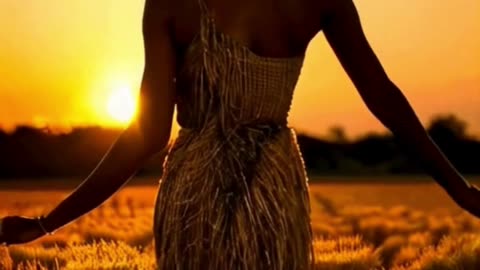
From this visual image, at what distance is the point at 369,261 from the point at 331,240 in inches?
13.1

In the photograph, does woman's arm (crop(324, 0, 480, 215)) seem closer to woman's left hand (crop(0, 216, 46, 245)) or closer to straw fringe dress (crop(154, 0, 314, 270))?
straw fringe dress (crop(154, 0, 314, 270))

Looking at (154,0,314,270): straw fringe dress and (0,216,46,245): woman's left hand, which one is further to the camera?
(0,216,46,245): woman's left hand

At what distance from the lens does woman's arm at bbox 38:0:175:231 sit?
2701 mm

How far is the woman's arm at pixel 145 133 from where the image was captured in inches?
106

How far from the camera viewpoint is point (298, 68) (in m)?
2.80

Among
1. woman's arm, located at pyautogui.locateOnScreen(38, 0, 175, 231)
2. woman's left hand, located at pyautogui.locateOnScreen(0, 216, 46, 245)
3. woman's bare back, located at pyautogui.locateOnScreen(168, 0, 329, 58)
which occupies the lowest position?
woman's left hand, located at pyautogui.locateOnScreen(0, 216, 46, 245)

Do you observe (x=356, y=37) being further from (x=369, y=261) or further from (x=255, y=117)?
Result: (x=369, y=261)

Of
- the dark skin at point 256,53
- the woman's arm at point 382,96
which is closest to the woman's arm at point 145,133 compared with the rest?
the dark skin at point 256,53

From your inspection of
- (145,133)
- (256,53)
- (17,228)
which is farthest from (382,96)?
(17,228)

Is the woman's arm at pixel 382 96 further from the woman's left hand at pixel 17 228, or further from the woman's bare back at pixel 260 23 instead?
the woman's left hand at pixel 17 228

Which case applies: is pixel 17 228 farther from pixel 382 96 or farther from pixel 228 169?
pixel 382 96

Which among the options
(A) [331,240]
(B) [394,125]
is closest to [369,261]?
(A) [331,240]

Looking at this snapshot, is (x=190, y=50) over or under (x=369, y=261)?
over

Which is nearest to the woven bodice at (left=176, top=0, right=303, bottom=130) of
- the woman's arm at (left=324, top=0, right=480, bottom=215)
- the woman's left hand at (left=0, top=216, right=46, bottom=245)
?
the woman's arm at (left=324, top=0, right=480, bottom=215)
